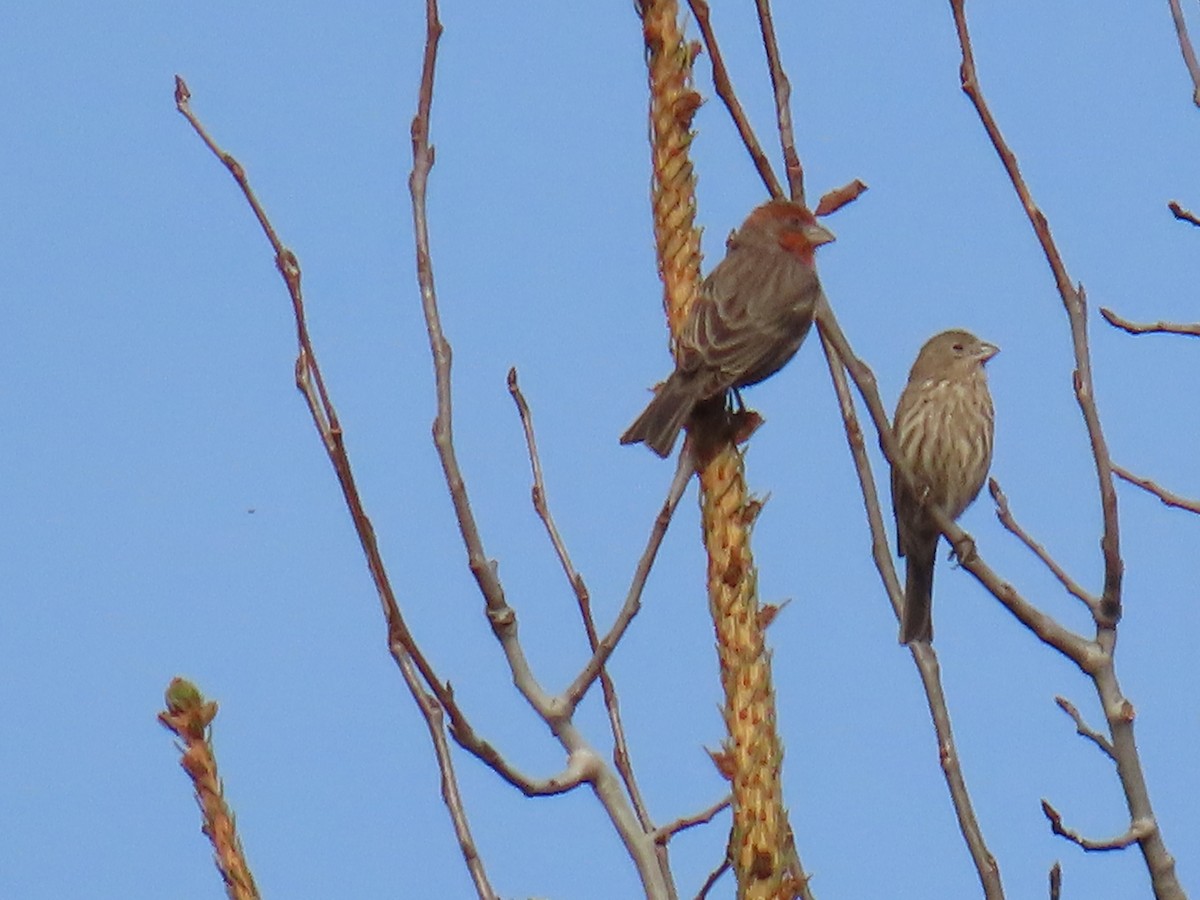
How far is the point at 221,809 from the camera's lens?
226cm

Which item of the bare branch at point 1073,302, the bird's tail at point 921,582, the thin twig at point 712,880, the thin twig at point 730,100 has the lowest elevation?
the thin twig at point 712,880

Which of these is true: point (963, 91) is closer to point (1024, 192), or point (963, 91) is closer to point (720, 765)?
point (1024, 192)

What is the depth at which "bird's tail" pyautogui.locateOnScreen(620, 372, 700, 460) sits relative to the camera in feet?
12.9

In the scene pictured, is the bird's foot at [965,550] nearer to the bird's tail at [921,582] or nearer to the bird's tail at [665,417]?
the bird's tail at [665,417]

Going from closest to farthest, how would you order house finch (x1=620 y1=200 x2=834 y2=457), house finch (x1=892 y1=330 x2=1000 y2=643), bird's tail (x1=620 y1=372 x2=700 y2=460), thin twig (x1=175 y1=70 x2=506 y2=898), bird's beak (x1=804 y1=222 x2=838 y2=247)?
1. thin twig (x1=175 y1=70 x2=506 y2=898)
2. bird's tail (x1=620 y1=372 x2=700 y2=460)
3. house finch (x1=620 y1=200 x2=834 y2=457)
4. bird's beak (x1=804 y1=222 x2=838 y2=247)
5. house finch (x1=892 y1=330 x2=1000 y2=643)

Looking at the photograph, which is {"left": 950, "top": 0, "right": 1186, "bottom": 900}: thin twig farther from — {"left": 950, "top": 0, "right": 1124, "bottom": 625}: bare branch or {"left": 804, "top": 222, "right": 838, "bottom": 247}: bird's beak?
{"left": 804, "top": 222, "right": 838, "bottom": 247}: bird's beak

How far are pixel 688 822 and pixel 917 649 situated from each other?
92cm

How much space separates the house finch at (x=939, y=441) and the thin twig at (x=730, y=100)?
3.71 metres

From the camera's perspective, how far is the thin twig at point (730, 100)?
373cm

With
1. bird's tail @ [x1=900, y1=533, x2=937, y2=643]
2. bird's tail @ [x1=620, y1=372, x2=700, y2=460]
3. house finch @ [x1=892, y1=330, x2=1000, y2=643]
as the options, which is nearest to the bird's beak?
house finch @ [x1=892, y1=330, x2=1000, y2=643]

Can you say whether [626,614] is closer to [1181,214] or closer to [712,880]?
[712,880]

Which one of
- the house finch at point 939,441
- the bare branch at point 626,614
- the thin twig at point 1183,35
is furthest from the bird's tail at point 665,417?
the house finch at point 939,441

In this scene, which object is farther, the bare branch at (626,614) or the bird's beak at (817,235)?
the bird's beak at (817,235)

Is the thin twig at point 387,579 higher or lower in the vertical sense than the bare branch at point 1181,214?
lower
